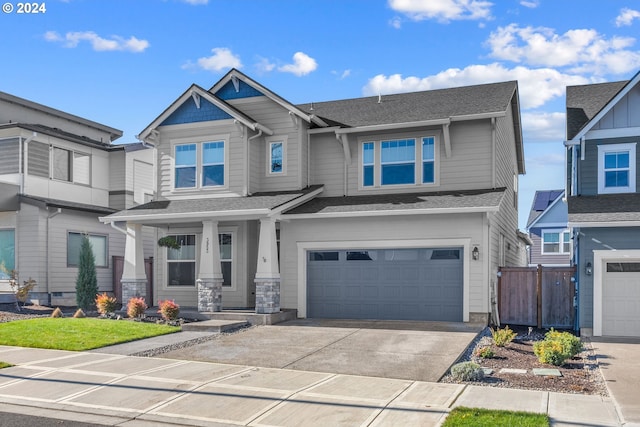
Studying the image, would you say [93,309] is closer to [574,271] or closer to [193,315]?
[193,315]

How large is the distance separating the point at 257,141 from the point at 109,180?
9.62 meters

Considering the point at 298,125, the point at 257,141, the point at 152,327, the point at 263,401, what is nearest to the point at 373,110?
the point at 298,125

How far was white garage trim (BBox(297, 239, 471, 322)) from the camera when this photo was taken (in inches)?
680

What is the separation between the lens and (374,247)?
1839 centimetres

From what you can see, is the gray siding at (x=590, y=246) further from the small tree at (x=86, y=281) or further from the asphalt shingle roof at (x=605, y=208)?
the small tree at (x=86, y=281)

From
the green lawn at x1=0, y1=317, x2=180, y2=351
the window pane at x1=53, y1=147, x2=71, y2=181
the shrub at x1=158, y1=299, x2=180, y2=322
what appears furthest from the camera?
the window pane at x1=53, y1=147, x2=71, y2=181

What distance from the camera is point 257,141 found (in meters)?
20.6

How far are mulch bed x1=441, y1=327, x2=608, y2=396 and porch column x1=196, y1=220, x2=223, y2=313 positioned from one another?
7.92 metres

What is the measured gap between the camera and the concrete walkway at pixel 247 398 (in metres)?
8.55

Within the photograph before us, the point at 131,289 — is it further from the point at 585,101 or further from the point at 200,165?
the point at 585,101

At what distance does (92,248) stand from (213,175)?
7.63m

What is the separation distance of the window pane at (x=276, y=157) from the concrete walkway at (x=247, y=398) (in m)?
9.76

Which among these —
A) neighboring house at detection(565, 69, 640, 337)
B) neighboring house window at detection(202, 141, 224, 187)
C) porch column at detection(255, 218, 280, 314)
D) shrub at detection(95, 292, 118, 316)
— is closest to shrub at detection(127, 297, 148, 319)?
shrub at detection(95, 292, 118, 316)

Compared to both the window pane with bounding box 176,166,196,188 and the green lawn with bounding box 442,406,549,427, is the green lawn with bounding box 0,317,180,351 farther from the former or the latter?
the green lawn with bounding box 442,406,549,427
